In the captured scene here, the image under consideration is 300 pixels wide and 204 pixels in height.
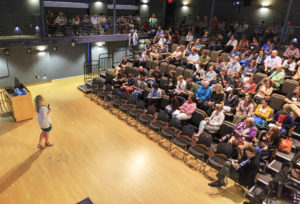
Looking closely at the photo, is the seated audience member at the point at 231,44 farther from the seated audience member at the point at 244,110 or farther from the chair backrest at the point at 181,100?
the seated audience member at the point at 244,110

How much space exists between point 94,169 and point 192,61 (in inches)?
221

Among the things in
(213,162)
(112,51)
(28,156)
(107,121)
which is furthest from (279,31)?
(28,156)

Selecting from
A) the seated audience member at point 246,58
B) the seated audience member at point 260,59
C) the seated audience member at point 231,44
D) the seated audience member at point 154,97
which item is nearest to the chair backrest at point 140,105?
the seated audience member at point 154,97

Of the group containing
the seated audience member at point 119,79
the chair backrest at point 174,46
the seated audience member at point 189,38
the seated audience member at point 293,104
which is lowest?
the seated audience member at point 119,79

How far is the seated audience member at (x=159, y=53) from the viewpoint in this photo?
420 inches

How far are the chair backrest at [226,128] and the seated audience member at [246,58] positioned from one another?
11.1 ft

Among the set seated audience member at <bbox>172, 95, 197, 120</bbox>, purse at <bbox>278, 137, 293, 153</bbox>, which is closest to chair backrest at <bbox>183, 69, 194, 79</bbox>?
seated audience member at <bbox>172, 95, 197, 120</bbox>

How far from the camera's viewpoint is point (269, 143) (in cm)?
529

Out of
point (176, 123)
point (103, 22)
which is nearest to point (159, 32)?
point (103, 22)

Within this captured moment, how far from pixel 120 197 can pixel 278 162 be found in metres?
3.57

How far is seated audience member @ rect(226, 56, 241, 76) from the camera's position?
8.12 m

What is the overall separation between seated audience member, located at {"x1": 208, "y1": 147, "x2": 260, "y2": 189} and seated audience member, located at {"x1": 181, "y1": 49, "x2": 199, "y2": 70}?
474 centimetres

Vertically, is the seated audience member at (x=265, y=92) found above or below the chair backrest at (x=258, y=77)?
below

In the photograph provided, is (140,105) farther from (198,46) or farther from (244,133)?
(198,46)
